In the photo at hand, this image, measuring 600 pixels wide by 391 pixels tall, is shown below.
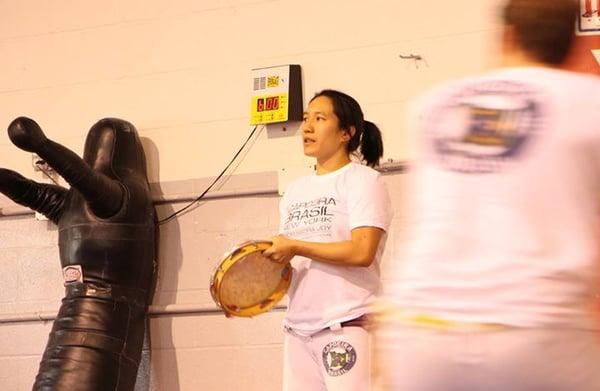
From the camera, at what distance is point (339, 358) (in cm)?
372

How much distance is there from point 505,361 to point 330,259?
6.48 feet

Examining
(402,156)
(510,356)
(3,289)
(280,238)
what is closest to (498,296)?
(510,356)

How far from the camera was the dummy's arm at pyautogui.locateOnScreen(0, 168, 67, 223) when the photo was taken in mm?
5551

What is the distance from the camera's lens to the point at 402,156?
514 cm

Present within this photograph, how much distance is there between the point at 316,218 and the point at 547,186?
2082mm

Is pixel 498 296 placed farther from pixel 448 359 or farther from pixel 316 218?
pixel 316 218

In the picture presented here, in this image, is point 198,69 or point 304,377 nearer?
point 304,377

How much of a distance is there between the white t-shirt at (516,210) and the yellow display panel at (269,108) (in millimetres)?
3418

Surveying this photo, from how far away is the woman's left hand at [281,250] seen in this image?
380 centimetres

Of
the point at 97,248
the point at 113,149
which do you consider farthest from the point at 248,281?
the point at 113,149

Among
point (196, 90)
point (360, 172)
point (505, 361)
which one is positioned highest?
point (196, 90)

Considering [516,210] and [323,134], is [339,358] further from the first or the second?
[516,210]

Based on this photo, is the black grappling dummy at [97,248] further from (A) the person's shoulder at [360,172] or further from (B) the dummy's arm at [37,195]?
(A) the person's shoulder at [360,172]

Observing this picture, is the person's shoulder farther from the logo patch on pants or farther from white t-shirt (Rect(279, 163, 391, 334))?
the logo patch on pants
